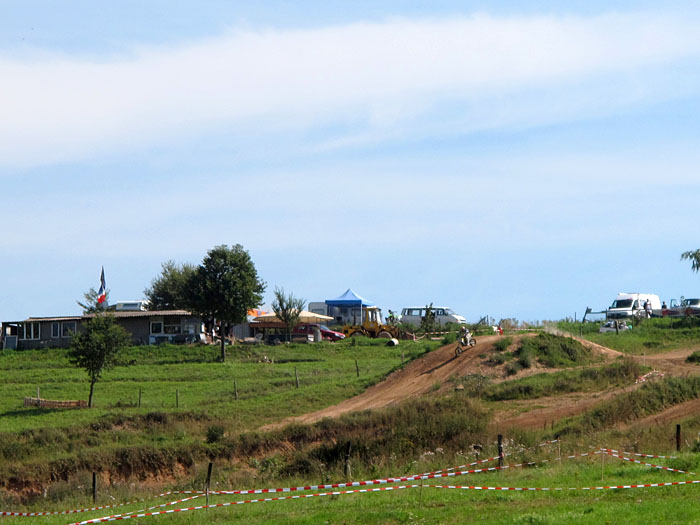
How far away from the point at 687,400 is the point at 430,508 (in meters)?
17.8

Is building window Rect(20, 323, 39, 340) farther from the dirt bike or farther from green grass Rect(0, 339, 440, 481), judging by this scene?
the dirt bike

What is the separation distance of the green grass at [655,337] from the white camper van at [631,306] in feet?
26.1

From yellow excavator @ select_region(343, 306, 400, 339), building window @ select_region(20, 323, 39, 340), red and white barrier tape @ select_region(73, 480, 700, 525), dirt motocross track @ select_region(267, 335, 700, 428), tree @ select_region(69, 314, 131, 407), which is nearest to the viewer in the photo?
red and white barrier tape @ select_region(73, 480, 700, 525)

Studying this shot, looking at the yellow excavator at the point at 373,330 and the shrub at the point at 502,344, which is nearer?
the shrub at the point at 502,344

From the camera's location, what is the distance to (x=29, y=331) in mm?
67188

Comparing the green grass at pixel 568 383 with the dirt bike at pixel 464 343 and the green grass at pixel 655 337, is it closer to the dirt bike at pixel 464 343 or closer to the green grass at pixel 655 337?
the dirt bike at pixel 464 343

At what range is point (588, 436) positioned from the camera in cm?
2603

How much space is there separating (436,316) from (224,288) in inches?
874

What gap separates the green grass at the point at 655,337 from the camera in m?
46.8

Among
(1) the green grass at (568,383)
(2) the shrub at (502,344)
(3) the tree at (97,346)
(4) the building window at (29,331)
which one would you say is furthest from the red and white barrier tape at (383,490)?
(4) the building window at (29,331)

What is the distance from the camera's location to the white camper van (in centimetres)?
6538

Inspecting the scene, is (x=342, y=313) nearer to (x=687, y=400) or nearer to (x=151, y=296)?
(x=151, y=296)

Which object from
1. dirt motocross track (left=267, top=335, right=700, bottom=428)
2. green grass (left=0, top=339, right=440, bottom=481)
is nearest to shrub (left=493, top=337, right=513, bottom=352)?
dirt motocross track (left=267, top=335, right=700, bottom=428)

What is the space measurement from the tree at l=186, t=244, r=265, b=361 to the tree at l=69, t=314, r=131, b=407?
58.8ft
